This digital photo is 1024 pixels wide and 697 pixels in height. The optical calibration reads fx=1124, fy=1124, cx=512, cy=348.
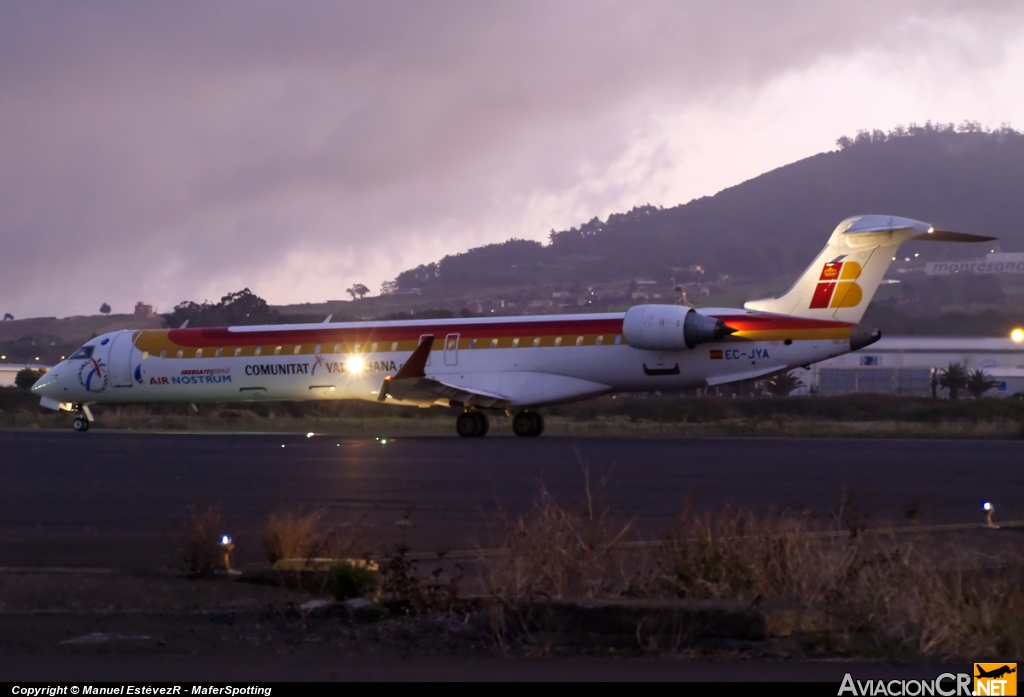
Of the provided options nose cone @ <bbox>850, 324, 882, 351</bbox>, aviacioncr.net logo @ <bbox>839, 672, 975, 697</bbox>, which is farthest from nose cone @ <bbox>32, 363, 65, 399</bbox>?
aviacioncr.net logo @ <bbox>839, 672, 975, 697</bbox>

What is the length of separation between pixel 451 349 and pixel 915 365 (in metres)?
32.2

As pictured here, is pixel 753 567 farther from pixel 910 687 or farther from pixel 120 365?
pixel 120 365

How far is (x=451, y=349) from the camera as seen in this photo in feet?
98.3

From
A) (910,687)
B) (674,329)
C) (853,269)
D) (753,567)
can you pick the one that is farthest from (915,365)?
(910,687)

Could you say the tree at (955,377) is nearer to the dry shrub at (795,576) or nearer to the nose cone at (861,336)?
the nose cone at (861,336)

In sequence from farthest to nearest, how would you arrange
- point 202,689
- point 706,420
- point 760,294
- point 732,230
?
point 732,230 < point 760,294 < point 706,420 < point 202,689

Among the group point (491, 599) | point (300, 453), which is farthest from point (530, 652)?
point (300, 453)

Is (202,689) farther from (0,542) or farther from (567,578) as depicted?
(0,542)

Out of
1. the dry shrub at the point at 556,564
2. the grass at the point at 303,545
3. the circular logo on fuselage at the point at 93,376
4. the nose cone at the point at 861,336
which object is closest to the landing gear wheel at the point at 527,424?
the nose cone at the point at 861,336

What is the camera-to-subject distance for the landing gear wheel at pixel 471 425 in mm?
29234

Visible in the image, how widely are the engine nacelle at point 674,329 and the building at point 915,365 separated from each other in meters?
22.3

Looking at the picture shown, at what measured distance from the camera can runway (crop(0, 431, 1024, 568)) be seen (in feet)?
39.0

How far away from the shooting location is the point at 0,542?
11.2m

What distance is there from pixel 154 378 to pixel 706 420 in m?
21.0
